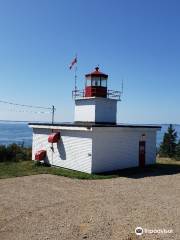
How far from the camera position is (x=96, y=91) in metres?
23.5

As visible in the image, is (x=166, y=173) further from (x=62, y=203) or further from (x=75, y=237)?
(x=75, y=237)

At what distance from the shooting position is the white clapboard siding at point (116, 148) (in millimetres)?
20141

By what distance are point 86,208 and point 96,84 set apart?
13.1 meters

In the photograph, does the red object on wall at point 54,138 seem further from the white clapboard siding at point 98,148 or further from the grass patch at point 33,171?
the grass patch at point 33,171

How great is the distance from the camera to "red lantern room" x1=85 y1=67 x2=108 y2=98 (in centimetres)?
2355

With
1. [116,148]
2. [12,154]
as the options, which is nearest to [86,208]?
[116,148]

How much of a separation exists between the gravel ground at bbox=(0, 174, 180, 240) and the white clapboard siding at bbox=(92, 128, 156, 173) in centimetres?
263

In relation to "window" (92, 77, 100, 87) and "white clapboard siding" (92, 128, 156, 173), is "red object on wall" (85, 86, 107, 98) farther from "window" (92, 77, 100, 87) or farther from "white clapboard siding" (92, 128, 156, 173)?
"white clapboard siding" (92, 128, 156, 173)

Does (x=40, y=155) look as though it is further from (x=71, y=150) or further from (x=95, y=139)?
(x=95, y=139)

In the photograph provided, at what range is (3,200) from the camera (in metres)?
13.1

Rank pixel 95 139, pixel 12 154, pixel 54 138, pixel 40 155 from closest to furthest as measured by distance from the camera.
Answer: pixel 95 139 → pixel 54 138 → pixel 40 155 → pixel 12 154

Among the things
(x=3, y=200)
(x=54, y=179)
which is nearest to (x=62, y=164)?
(x=54, y=179)

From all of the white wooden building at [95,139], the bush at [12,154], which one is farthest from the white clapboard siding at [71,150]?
the bush at [12,154]

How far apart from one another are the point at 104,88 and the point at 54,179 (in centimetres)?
862
